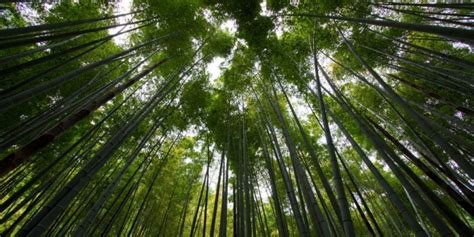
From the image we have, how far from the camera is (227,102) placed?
661 cm

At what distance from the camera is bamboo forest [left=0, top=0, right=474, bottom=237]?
11.3ft

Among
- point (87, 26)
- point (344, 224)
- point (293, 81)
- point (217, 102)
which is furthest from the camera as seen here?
point (217, 102)

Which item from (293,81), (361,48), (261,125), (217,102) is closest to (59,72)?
(217,102)

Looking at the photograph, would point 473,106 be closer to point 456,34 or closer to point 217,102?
point 456,34

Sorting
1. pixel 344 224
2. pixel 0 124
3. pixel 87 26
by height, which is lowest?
pixel 344 224

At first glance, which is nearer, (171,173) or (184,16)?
(184,16)

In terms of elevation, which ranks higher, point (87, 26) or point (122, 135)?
point (87, 26)

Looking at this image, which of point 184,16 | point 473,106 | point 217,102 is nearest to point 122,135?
point 184,16

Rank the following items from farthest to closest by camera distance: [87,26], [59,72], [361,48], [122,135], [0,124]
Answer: [361,48], [87,26], [59,72], [0,124], [122,135]

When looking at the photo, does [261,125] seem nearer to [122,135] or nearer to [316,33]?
[316,33]

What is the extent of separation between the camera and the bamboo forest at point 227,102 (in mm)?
3457

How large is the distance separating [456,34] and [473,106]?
15.6ft

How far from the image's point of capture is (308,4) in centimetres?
516

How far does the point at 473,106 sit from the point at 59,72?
7763mm
